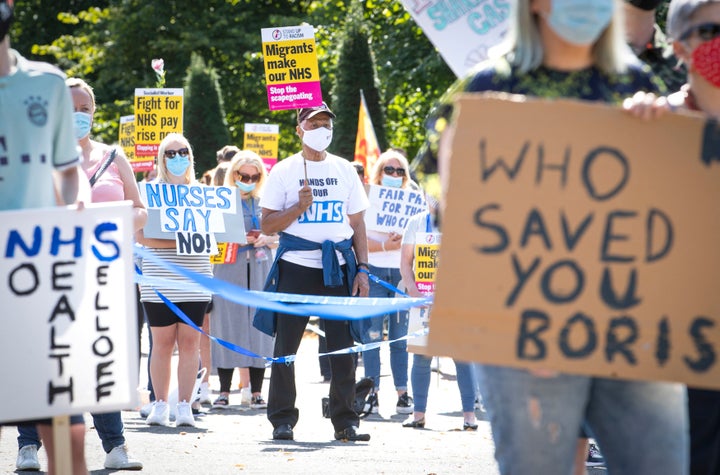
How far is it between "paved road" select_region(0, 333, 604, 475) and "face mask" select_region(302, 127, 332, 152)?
2.17m

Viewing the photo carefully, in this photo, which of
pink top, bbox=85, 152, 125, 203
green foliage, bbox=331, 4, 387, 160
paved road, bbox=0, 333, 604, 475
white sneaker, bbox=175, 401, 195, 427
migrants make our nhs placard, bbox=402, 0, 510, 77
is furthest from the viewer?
green foliage, bbox=331, 4, 387, 160

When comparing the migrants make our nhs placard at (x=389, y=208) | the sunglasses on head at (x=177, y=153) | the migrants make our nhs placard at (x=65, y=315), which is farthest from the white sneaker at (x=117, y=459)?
the migrants make our nhs placard at (x=389, y=208)

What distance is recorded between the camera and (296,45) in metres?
15.9

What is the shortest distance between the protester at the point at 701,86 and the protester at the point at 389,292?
7.49 m

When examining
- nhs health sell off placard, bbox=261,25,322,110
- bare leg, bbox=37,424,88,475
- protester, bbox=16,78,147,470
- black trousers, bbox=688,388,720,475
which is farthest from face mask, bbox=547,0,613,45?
nhs health sell off placard, bbox=261,25,322,110

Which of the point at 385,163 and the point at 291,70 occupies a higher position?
the point at 291,70

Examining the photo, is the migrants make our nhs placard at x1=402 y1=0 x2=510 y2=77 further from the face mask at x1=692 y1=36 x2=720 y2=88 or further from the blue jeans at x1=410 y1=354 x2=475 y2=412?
the blue jeans at x1=410 y1=354 x2=475 y2=412

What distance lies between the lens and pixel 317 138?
35.5 feet

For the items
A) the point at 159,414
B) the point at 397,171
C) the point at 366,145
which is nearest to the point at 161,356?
the point at 159,414

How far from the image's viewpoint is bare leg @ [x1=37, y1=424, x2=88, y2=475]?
17.7 ft

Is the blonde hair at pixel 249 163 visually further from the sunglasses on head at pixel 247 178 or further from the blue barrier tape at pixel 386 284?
the blue barrier tape at pixel 386 284

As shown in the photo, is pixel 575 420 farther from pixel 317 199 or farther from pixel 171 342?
pixel 171 342

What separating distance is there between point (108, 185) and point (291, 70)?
7.68 metres

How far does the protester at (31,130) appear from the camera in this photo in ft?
16.9
